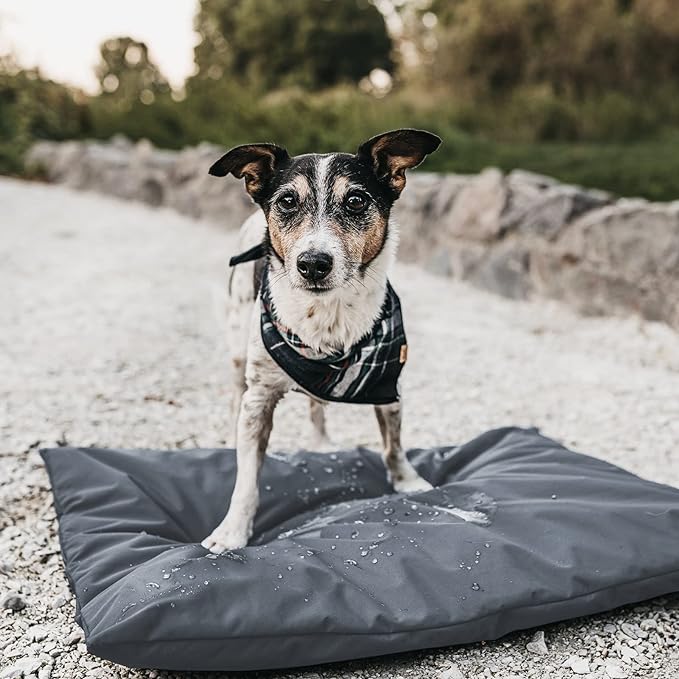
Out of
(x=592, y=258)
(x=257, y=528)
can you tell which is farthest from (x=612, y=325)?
(x=257, y=528)

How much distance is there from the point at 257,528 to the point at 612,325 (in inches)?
143

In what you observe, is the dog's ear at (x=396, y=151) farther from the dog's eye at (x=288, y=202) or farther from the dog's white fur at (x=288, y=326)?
the dog's eye at (x=288, y=202)

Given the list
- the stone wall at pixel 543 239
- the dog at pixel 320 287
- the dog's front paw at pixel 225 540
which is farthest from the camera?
the stone wall at pixel 543 239

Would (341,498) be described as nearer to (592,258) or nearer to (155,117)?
(592,258)

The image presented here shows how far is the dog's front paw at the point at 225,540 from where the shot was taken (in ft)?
8.90

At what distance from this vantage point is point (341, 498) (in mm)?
3182

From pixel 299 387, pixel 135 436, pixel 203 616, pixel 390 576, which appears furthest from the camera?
pixel 135 436

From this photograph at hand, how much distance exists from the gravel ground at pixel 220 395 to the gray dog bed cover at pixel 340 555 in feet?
0.38

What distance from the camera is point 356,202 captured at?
263 cm

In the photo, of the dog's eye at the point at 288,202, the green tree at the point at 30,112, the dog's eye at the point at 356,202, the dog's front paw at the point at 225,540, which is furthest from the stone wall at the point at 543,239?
the green tree at the point at 30,112

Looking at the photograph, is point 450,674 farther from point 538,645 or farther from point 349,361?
point 349,361

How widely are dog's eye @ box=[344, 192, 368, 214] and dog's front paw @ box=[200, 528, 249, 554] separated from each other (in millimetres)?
1161

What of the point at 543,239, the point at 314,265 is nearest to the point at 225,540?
the point at 314,265

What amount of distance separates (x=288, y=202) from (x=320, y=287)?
33cm
